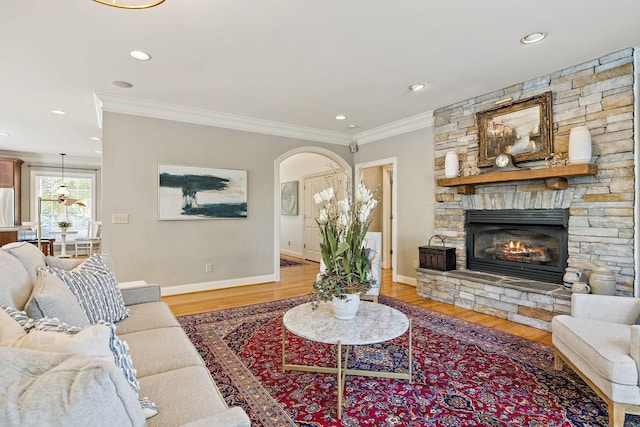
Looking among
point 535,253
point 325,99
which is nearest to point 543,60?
point 535,253

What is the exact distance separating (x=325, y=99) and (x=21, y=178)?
800 cm

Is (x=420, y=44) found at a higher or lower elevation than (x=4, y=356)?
higher

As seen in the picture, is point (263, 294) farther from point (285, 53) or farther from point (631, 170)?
point (631, 170)

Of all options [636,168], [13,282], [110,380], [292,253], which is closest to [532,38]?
[636,168]

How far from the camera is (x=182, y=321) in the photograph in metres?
3.42

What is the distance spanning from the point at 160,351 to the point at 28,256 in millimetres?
1117

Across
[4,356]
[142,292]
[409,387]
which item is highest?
[4,356]

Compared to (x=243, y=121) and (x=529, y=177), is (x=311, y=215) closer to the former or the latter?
(x=243, y=121)

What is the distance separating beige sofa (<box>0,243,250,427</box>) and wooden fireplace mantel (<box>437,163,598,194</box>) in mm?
Result: 3422

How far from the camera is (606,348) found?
6.06 ft

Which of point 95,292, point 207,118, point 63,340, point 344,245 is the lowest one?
point 95,292

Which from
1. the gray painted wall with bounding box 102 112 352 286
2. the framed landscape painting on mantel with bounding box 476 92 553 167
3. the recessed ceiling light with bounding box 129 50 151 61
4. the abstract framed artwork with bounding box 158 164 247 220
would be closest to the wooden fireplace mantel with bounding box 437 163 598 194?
the framed landscape painting on mantel with bounding box 476 92 553 167

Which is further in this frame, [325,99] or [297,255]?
[297,255]

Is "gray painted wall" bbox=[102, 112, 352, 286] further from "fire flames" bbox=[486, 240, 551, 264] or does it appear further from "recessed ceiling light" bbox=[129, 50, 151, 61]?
"fire flames" bbox=[486, 240, 551, 264]
